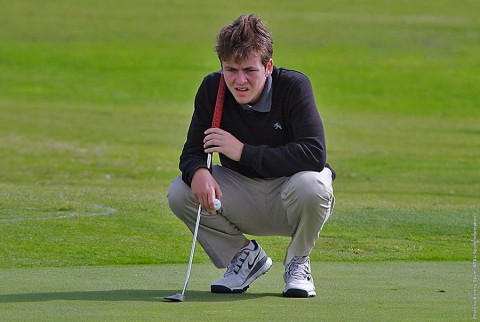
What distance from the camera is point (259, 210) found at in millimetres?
6832

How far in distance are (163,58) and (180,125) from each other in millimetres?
23676

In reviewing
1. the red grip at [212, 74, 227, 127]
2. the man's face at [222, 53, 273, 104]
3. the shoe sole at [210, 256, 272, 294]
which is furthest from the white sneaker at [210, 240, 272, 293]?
the man's face at [222, 53, 273, 104]

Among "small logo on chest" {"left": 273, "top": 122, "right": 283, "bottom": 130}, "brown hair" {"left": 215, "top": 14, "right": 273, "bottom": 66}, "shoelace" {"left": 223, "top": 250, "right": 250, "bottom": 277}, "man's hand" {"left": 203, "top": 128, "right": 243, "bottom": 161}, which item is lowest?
"shoelace" {"left": 223, "top": 250, "right": 250, "bottom": 277}

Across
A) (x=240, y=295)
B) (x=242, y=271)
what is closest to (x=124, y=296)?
(x=240, y=295)

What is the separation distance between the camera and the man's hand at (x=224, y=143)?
6496 millimetres

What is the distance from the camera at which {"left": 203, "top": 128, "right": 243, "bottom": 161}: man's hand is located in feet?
21.3

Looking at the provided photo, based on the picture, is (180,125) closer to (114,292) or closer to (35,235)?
(35,235)

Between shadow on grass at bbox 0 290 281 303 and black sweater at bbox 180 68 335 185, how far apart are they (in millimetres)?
657

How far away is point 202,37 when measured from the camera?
199 feet

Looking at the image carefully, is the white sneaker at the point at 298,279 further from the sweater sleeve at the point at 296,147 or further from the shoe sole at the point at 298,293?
the sweater sleeve at the point at 296,147

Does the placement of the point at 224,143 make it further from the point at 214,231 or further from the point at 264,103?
the point at 214,231

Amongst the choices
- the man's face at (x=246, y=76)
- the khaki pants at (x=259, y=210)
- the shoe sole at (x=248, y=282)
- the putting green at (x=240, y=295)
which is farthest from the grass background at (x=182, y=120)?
the man's face at (x=246, y=76)

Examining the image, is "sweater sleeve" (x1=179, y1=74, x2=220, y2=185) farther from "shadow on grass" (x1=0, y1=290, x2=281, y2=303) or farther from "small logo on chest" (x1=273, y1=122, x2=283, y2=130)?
"shadow on grass" (x1=0, y1=290, x2=281, y2=303)

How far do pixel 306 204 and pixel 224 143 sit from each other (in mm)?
554
